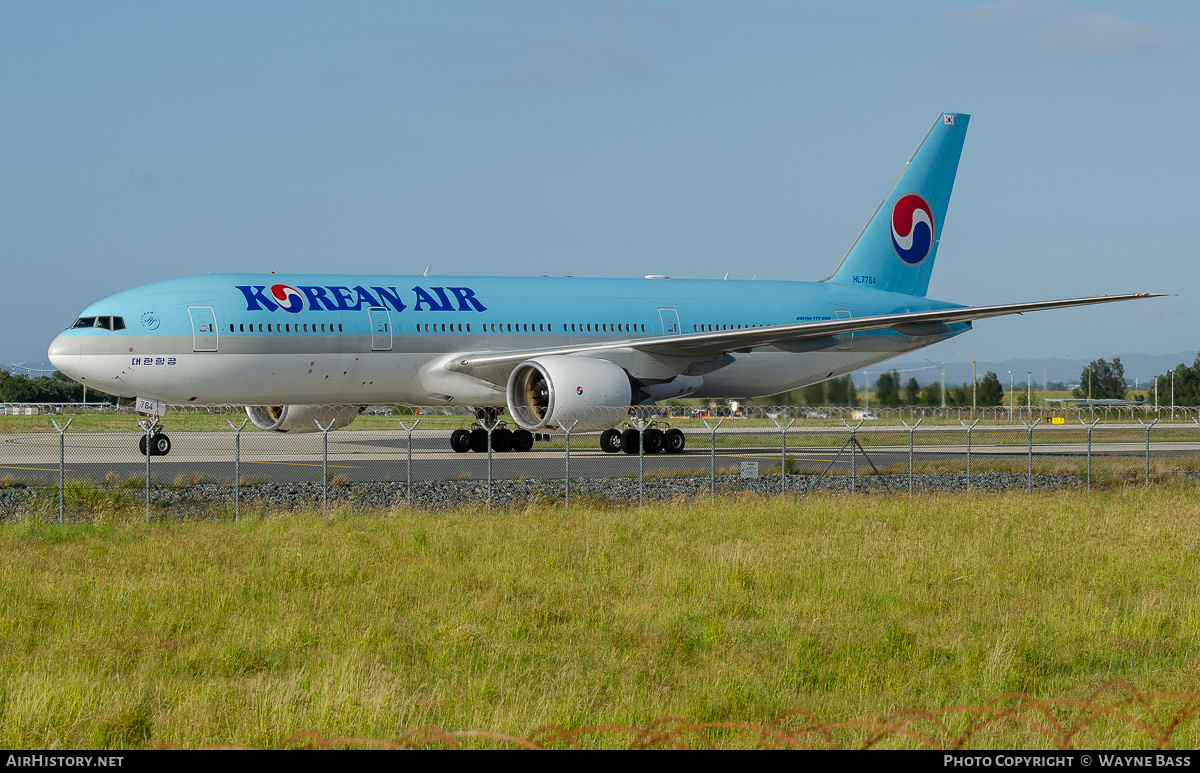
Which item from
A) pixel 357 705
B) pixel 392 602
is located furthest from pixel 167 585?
pixel 357 705

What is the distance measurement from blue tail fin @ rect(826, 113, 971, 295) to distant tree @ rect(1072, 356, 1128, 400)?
84686 millimetres

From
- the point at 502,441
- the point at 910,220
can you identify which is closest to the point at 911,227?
the point at 910,220

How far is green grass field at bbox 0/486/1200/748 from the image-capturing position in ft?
23.2

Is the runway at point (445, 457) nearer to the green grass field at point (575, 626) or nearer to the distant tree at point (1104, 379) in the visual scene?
the green grass field at point (575, 626)

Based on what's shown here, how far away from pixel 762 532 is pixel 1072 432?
37533 mm

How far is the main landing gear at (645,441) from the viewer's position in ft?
103

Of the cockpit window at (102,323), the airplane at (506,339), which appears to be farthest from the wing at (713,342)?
the cockpit window at (102,323)

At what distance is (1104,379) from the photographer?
386ft

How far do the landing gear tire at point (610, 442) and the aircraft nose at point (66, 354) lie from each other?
12.8 meters

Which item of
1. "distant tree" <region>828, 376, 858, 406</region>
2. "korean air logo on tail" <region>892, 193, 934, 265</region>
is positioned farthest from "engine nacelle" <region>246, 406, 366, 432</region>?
"korean air logo on tail" <region>892, 193, 934, 265</region>

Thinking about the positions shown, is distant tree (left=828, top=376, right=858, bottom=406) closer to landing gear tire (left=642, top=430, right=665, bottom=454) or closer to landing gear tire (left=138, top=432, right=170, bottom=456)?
landing gear tire (left=642, top=430, right=665, bottom=454)

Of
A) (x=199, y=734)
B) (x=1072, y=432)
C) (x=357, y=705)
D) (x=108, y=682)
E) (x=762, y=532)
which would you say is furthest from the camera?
(x=1072, y=432)

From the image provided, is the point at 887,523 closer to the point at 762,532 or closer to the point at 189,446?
the point at 762,532

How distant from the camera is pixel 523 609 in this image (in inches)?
407
